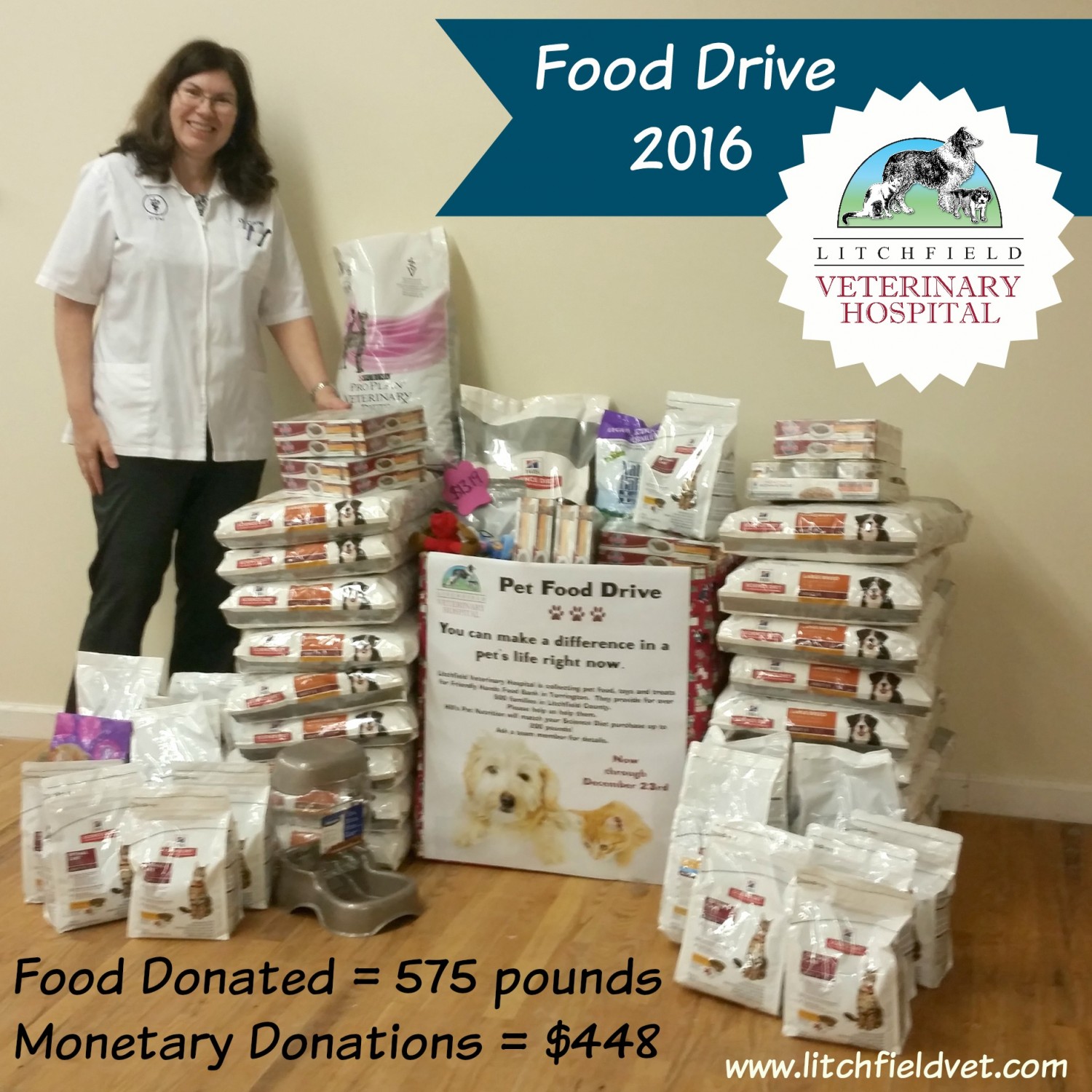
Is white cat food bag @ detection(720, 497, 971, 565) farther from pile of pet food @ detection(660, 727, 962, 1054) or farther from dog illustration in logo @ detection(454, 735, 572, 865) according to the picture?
dog illustration in logo @ detection(454, 735, 572, 865)

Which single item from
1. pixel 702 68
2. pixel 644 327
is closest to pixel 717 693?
pixel 644 327

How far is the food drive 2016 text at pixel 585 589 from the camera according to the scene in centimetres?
204

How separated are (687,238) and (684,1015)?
150 centimetres

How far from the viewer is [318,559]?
2115 mm

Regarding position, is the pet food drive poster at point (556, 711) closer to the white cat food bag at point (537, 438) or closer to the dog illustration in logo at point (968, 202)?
the white cat food bag at point (537, 438)

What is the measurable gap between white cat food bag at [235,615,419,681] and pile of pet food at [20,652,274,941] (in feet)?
0.68

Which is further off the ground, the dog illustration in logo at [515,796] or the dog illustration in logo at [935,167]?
the dog illustration in logo at [935,167]

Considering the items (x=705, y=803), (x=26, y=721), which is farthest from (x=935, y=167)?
(x=26, y=721)

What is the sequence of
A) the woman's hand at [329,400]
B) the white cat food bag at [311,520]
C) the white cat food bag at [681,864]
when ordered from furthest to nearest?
the woman's hand at [329,400]
the white cat food bag at [311,520]
the white cat food bag at [681,864]

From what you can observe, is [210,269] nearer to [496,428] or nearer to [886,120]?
[496,428]

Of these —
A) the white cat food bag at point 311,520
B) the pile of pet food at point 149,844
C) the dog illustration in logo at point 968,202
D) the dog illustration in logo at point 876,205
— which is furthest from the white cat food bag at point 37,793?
the dog illustration in logo at point 968,202

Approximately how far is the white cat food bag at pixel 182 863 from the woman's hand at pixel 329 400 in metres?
0.86

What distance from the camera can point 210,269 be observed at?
7.73ft

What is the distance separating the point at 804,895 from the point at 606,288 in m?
1.33
